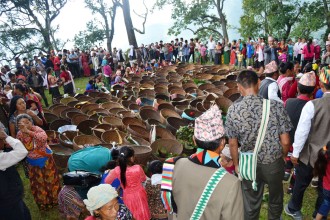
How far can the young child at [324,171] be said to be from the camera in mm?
3119

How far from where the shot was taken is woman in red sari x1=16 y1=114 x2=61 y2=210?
157 inches

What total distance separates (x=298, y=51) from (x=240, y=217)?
13.8 meters

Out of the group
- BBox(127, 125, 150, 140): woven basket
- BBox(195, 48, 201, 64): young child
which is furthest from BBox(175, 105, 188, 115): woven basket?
BBox(195, 48, 201, 64): young child

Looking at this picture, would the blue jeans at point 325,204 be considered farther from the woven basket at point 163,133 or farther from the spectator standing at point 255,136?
the woven basket at point 163,133

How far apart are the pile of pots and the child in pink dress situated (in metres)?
1.35

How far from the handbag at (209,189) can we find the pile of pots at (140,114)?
285 centimetres

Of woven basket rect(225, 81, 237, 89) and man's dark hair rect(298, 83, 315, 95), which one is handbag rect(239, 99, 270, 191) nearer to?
man's dark hair rect(298, 83, 315, 95)

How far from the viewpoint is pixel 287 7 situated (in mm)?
23203

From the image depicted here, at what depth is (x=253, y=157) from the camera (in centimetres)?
291

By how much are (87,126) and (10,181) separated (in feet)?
12.4

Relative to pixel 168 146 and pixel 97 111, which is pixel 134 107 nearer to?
pixel 97 111

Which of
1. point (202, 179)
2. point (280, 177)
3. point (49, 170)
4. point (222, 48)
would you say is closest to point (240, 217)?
point (202, 179)

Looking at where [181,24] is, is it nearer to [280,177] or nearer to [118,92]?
[118,92]

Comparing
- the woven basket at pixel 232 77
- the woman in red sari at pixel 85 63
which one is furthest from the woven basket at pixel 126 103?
the woman in red sari at pixel 85 63
